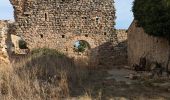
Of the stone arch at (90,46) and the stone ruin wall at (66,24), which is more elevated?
the stone ruin wall at (66,24)

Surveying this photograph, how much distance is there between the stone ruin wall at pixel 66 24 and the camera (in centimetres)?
2775

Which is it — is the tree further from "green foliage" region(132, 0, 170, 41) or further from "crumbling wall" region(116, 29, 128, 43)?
"crumbling wall" region(116, 29, 128, 43)

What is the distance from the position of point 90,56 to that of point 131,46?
8.98ft

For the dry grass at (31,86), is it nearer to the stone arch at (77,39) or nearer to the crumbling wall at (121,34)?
the stone arch at (77,39)

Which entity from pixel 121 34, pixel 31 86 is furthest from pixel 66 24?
pixel 31 86

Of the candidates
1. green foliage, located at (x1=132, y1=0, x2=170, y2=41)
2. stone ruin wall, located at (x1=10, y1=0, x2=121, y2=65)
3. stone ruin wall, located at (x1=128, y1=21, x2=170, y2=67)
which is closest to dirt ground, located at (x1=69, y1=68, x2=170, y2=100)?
green foliage, located at (x1=132, y1=0, x2=170, y2=41)

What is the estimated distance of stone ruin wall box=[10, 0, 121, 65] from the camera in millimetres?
27750

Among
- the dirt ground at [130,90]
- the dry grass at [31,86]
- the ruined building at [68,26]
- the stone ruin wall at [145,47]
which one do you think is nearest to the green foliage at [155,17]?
the stone ruin wall at [145,47]

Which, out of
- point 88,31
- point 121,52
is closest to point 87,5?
point 88,31

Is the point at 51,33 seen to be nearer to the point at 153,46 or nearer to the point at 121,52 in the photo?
the point at 121,52

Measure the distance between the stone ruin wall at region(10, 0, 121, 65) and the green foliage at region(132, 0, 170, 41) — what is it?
32.3 feet

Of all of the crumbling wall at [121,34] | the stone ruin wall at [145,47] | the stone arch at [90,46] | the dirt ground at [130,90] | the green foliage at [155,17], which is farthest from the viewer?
the crumbling wall at [121,34]

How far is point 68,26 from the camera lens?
28.0 metres

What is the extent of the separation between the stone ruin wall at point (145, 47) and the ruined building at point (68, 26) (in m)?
1.80
